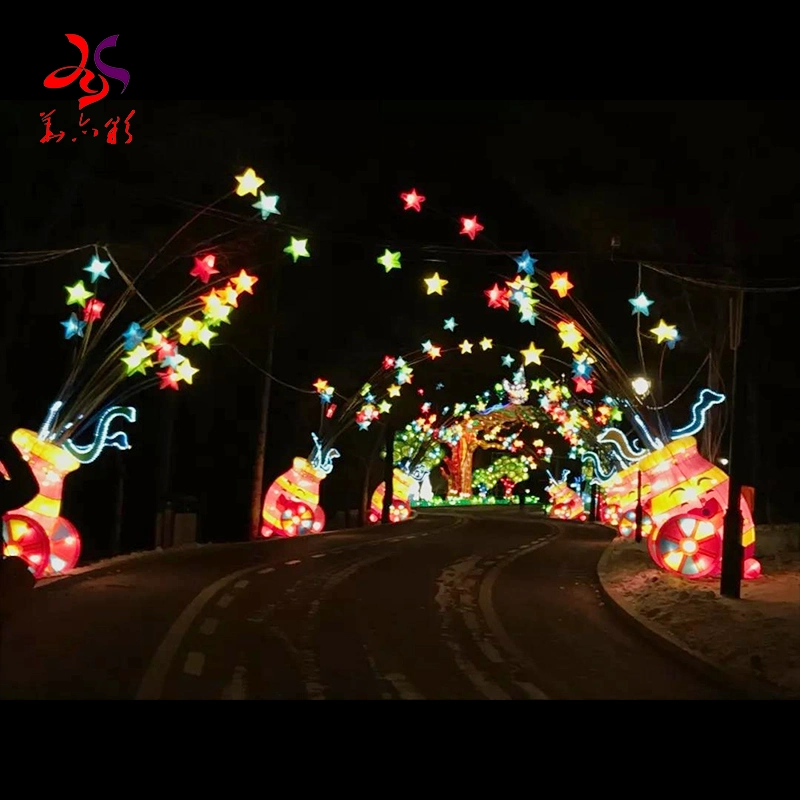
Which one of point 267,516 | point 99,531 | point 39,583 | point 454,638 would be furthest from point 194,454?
point 454,638

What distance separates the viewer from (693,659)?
10148 millimetres

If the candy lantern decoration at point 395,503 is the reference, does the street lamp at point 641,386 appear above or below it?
above

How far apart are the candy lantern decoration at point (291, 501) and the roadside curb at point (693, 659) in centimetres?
1706

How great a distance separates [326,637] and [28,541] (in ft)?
19.9

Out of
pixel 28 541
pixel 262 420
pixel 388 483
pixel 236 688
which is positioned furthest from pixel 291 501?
pixel 236 688

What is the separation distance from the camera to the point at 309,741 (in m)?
6.93

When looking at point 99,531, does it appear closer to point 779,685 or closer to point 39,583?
point 39,583

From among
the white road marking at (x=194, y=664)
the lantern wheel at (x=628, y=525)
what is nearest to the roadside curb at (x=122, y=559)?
the white road marking at (x=194, y=664)

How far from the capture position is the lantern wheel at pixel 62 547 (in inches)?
643

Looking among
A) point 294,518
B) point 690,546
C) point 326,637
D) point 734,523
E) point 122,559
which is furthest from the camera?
point 294,518

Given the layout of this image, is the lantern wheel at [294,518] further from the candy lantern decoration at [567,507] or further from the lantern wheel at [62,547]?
the candy lantern decoration at [567,507]

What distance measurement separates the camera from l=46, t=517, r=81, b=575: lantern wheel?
53.6ft

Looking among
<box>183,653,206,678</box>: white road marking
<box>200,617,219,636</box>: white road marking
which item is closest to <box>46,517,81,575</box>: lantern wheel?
<box>200,617,219,636</box>: white road marking

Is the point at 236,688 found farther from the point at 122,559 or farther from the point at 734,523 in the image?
the point at 122,559
